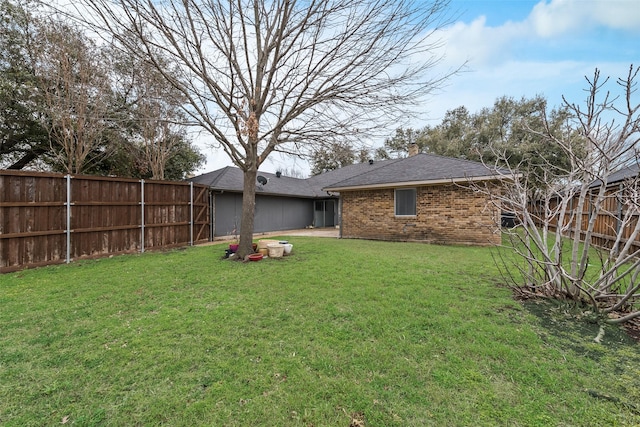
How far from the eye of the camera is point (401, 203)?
35.3 ft

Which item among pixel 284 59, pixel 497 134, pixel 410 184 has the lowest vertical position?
pixel 410 184

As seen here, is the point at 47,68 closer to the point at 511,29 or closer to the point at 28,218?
the point at 28,218

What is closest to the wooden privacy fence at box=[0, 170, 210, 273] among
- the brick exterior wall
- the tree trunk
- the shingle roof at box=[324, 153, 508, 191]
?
the tree trunk

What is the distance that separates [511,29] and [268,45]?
6547mm

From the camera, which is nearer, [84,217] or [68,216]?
[68,216]

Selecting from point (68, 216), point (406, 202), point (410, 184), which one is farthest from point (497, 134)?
point (68, 216)

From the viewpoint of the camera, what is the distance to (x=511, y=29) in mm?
7137

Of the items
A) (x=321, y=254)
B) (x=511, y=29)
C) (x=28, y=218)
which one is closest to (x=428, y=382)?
(x=321, y=254)

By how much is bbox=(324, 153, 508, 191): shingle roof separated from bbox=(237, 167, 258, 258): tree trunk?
532 centimetres

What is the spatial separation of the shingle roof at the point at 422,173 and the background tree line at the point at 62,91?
754 centimetres

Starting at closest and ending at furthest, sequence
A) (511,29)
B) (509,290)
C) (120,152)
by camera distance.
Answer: (509,290), (511,29), (120,152)

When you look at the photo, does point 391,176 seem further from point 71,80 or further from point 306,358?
point 71,80

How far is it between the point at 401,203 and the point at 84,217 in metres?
10.3

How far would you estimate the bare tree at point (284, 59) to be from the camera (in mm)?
5539
